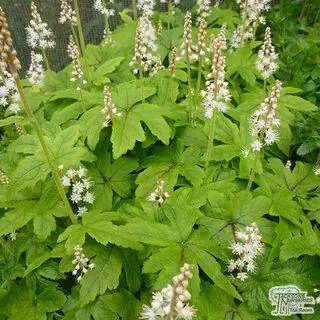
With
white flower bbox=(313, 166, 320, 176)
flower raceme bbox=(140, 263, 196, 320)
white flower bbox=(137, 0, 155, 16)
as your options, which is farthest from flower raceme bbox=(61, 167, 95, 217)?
white flower bbox=(137, 0, 155, 16)

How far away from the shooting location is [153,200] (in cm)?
311

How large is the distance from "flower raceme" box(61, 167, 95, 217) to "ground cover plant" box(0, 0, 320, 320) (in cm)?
1

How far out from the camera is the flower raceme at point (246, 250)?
8.32ft

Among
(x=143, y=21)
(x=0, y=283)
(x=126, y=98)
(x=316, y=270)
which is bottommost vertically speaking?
(x=0, y=283)

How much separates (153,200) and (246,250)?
83 centimetres

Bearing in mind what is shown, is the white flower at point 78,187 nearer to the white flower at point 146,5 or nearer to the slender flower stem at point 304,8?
the white flower at point 146,5

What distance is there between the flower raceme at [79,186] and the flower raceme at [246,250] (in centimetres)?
120

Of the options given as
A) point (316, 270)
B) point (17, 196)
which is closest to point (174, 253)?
point (316, 270)

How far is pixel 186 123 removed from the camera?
3781 mm

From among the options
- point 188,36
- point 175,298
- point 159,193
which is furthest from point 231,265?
point 188,36

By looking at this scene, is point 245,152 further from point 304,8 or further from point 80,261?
point 304,8

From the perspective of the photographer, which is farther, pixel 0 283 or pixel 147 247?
pixel 0 283

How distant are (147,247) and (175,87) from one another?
1702 mm

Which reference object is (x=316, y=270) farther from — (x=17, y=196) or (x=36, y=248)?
(x=17, y=196)
